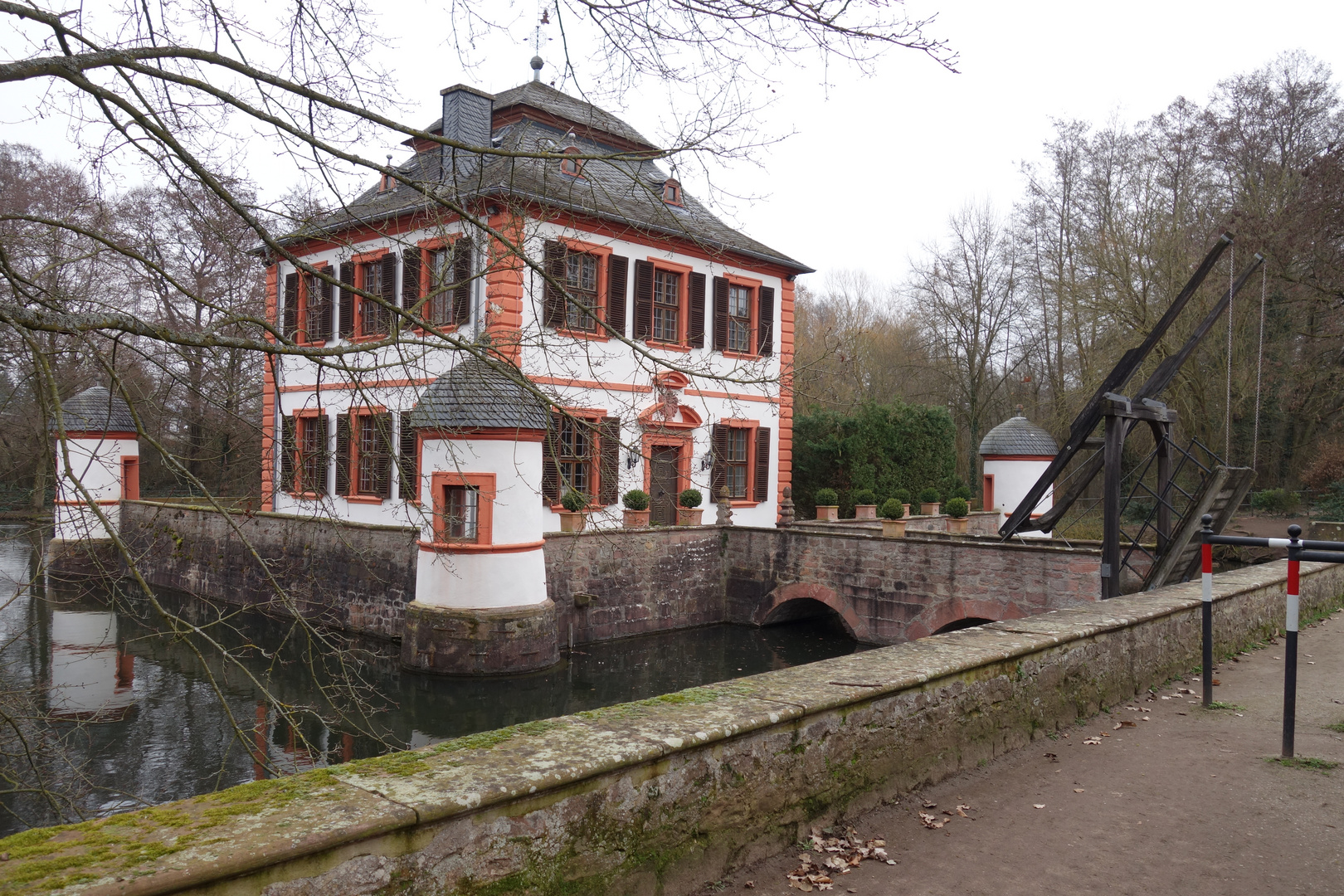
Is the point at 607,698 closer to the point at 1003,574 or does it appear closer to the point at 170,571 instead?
the point at 1003,574

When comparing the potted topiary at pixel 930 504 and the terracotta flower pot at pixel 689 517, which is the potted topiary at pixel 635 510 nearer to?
the terracotta flower pot at pixel 689 517

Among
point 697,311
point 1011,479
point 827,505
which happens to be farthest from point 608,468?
point 1011,479

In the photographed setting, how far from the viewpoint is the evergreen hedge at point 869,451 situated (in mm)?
24781

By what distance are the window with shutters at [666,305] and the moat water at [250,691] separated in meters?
5.97

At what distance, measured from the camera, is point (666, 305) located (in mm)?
18953

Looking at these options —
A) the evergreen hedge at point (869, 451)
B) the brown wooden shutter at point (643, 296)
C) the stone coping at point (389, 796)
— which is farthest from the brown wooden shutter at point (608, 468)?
the evergreen hedge at point (869, 451)

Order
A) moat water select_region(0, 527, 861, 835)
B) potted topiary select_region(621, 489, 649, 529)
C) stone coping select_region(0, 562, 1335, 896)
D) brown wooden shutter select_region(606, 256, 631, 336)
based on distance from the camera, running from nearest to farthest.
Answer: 1. stone coping select_region(0, 562, 1335, 896)
2. moat water select_region(0, 527, 861, 835)
3. potted topiary select_region(621, 489, 649, 529)
4. brown wooden shutter select_region(606, 256, 631, 336)

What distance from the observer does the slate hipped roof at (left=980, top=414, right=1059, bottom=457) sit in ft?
74.7

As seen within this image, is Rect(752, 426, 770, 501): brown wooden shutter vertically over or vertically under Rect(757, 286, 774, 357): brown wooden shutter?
under

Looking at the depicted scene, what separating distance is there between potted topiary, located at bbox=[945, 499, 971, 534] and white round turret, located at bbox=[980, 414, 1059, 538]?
2602 millimetres

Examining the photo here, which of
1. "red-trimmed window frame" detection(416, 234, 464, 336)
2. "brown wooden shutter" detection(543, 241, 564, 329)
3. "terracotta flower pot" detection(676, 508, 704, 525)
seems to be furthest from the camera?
"terracotta flower pot" detection(676, 508, 704, 525)

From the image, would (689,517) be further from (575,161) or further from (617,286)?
(575,161)

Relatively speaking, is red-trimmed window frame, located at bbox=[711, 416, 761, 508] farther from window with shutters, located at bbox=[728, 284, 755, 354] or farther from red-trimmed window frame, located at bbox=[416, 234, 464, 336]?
red-trimmed window frame, located at bbox=[416, 234, 464, 336]

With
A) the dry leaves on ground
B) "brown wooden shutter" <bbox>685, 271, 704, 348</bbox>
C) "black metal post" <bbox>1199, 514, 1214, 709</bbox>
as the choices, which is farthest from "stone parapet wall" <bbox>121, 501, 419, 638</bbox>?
the dry leaves on ground
